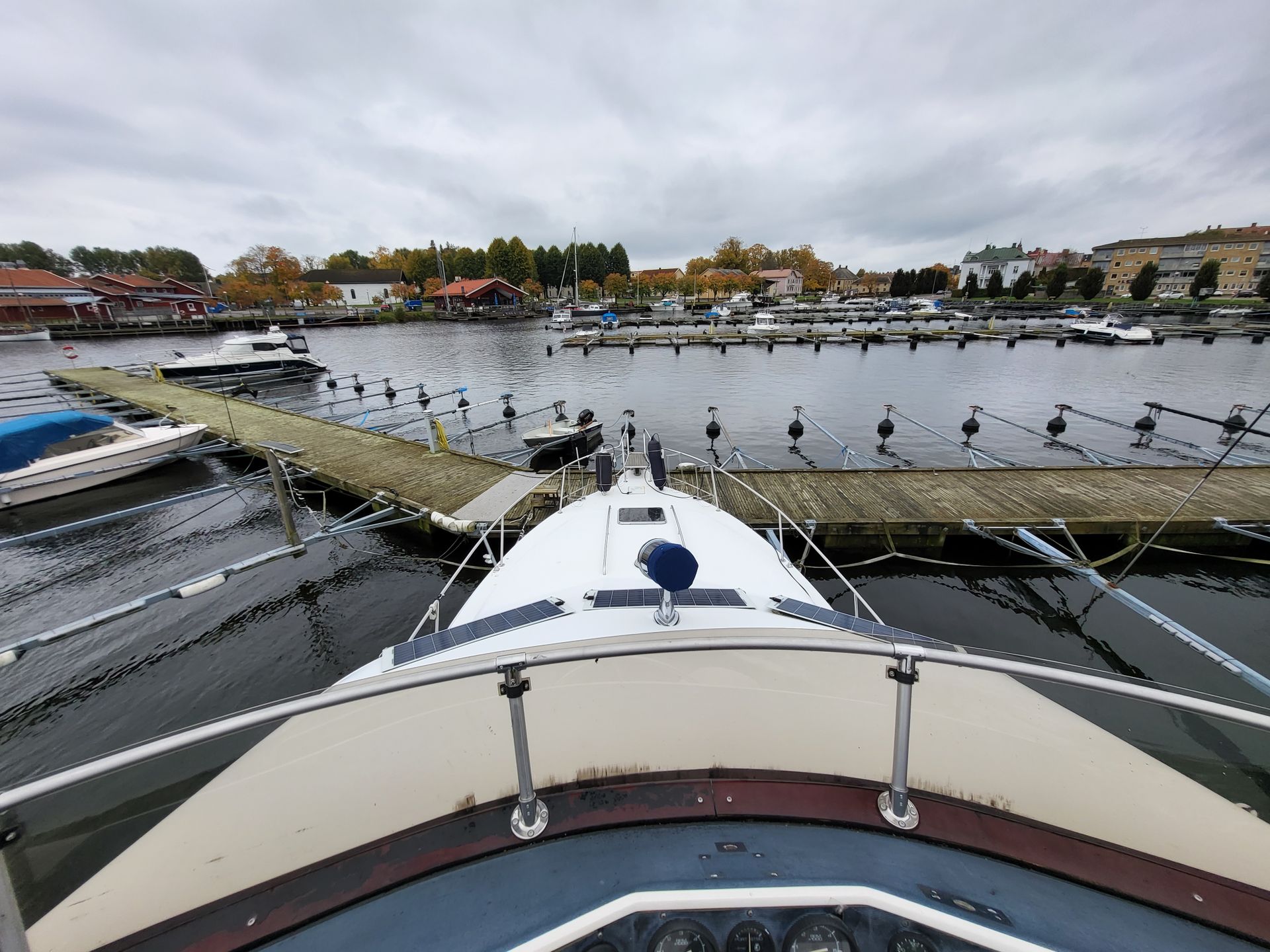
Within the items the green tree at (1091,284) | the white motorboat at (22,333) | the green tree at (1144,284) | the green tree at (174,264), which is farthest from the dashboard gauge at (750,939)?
the green tree at (174,264)

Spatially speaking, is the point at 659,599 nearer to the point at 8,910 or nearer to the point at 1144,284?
the point at 8,910

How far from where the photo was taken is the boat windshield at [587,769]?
2.25 m

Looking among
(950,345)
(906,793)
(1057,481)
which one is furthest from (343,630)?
(950,345)

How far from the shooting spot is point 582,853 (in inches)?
98.7

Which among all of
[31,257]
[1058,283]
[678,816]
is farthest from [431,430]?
[31,257]

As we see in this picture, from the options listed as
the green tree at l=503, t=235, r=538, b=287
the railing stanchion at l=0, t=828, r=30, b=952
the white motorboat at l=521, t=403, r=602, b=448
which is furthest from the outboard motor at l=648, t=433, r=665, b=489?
the green tree at l=503, t=235, r=538, b=287

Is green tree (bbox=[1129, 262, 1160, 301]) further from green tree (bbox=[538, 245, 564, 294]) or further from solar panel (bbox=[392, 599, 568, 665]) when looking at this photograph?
solar panel (bbox=[392, 599, 568, 665])

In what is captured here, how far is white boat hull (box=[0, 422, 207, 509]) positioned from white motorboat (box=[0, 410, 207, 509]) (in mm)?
16

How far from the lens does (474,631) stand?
4.61 meters

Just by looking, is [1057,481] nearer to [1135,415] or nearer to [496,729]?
[496,729]

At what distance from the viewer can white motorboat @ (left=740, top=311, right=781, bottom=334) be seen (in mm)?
59169

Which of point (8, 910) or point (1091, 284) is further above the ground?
point (1091, 284)

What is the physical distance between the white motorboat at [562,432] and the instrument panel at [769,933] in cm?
1354

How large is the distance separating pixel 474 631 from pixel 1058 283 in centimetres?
13051
